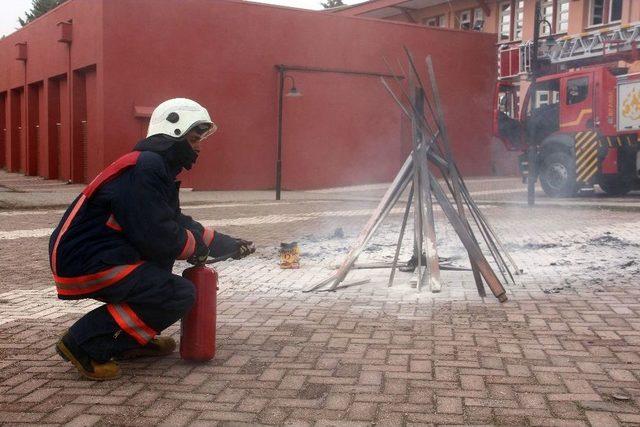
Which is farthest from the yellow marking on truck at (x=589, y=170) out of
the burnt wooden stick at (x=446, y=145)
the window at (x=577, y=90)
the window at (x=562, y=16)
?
the window at (x=562, y=16)

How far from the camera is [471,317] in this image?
16.9 feet

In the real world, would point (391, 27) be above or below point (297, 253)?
above

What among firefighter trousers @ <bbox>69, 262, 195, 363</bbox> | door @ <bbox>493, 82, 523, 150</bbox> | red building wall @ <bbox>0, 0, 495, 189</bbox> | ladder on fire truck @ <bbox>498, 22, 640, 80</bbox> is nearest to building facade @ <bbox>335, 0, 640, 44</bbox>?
red building wall @ <bbox>0, 0, 495, 189</bbox>

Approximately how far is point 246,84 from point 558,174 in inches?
360

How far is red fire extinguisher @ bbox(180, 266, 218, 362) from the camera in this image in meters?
4.08

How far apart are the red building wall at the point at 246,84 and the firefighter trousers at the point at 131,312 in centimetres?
1645

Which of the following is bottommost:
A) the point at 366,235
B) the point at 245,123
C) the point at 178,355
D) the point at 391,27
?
the point at 178,355

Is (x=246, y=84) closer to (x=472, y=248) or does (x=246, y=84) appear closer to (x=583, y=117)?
(x=583, y=117)

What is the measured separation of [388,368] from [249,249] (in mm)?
1047

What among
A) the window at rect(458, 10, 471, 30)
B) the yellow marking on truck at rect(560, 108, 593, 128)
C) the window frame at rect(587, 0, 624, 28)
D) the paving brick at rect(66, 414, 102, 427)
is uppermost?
the window at rect(458, 10, 471, 30)

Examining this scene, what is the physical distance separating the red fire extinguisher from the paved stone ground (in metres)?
0.09

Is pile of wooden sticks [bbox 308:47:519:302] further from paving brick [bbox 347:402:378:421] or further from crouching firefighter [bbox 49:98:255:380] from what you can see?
paving brick [bbox 347:402:378:421]

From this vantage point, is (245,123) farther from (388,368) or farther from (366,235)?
(388,368)

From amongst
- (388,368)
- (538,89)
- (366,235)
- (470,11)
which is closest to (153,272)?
(388,368)
